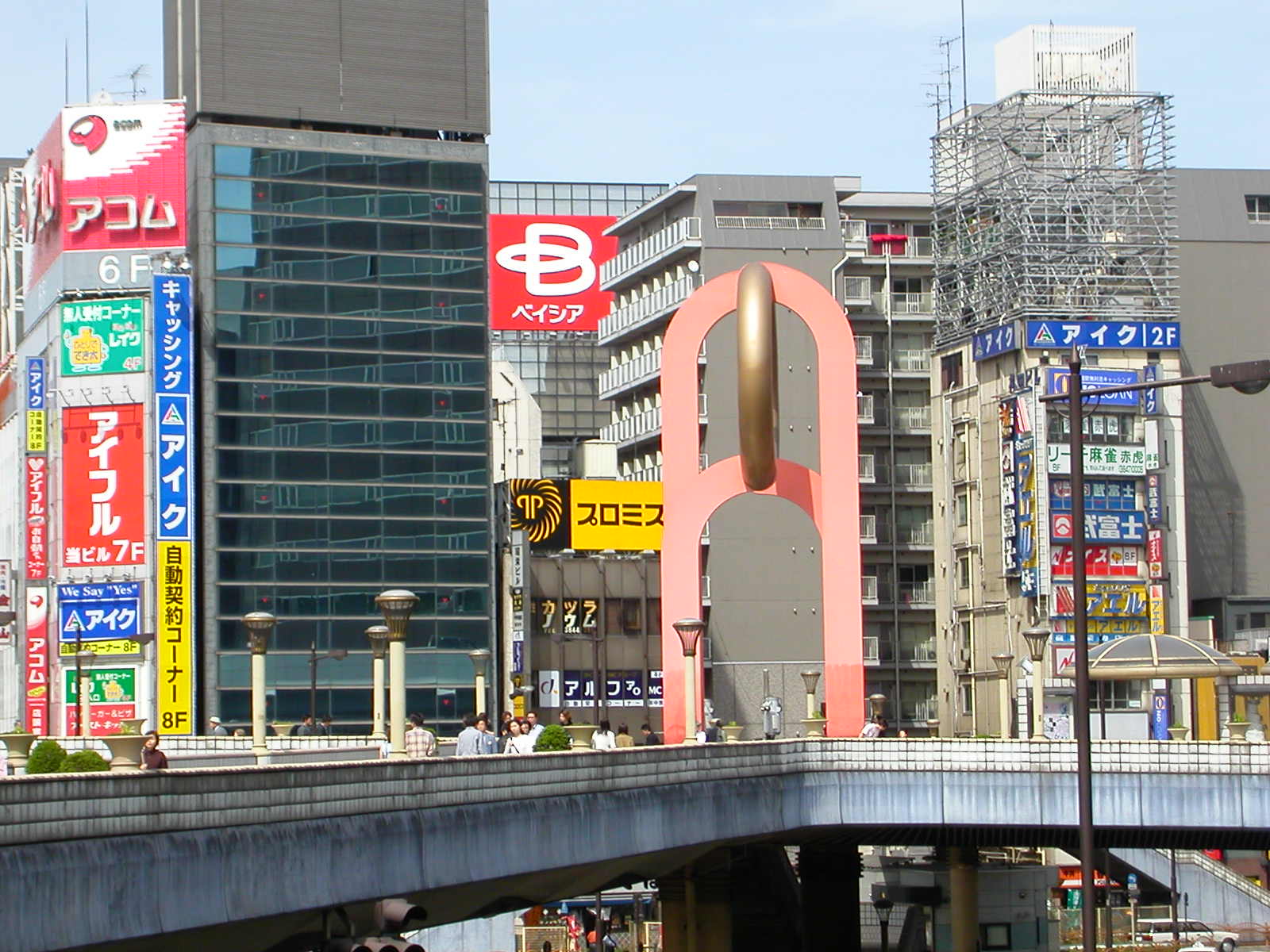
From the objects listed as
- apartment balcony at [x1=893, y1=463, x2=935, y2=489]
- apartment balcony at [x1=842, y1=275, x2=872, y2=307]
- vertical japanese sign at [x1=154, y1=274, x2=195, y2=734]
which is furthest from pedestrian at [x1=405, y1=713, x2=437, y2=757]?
apartment balcony at [x1=842, y1=275, x2=872, y2=307]

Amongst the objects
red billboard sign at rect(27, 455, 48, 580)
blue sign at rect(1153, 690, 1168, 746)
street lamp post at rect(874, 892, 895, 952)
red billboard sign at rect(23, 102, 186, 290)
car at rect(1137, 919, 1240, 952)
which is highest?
red billboard sign at rect(23, 102, 186, 290)

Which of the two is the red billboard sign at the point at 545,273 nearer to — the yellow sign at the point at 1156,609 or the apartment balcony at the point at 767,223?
the apartment balcony at the point at 767,223

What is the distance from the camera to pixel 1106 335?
96375mm

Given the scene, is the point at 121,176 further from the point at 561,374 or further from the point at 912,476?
the point at 561,374

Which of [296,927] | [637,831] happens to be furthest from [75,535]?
[296,927]

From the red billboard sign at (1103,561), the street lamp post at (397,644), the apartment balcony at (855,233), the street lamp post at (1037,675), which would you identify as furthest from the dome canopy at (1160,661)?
the apartment balcony at (855,233)

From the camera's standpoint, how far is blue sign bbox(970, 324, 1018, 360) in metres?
95.9

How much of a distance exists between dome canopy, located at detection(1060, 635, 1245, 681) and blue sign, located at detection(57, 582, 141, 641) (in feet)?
138

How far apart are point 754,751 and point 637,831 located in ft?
18.8

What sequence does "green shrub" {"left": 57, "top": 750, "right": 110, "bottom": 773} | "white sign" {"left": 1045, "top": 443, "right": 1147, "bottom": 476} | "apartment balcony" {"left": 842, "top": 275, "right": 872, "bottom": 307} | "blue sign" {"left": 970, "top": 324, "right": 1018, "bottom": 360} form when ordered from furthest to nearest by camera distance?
"apartment balcony" {"left": 842, "top": 275, "right": 872, "bottom": 307}, "blue sign" {"left": 970, "top": 324, "right": 1018, "bottom": 360}, "white sign" {"left": 1045, "top": 443, "right": 1147, "bottom": 476}, "green shrub" {"left": 57, "top": 750, "right": 110, "bottom": 773}

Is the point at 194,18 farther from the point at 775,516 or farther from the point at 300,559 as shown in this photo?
the point at 775,516

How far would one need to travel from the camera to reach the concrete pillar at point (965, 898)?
60.5 m

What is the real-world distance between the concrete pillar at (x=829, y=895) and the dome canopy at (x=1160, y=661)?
701cm

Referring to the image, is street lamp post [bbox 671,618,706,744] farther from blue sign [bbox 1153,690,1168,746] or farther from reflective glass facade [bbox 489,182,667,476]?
reflective glass facade [bbox 489,182,667,476]
